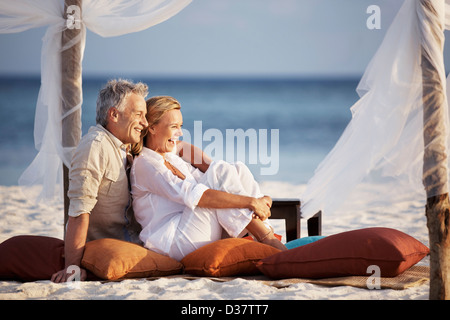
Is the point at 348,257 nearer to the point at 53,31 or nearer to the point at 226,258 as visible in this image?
the point at 226,258

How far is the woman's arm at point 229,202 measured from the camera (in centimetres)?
309

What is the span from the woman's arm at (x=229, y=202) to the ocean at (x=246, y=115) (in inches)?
379

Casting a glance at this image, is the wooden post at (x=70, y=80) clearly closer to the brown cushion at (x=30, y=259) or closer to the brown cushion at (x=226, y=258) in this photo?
the brown cushion at (x=30, y=259)

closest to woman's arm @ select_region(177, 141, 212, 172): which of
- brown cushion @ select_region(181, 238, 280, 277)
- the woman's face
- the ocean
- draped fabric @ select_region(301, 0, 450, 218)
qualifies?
the woman's face

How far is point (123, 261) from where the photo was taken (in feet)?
9.36

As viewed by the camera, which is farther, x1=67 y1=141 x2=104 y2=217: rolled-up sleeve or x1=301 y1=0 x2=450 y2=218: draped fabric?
x1=67 y1=141 x2=104 y2=217: rolled-up sleeve

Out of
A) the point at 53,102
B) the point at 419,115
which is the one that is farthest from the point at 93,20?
the point at 419,115

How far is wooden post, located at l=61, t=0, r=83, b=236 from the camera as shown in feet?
11.7

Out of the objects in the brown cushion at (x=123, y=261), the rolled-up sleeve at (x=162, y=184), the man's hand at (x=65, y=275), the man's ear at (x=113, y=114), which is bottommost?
the man's hand at (x=65, y=275)

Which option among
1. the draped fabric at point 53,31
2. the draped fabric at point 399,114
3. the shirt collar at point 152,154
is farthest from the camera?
the draped fabric at point 53,31

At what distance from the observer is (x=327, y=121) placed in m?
18.5

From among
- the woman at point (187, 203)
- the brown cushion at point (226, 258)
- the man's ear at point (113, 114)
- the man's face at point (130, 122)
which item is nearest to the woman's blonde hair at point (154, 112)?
the woman at point (187, 203)

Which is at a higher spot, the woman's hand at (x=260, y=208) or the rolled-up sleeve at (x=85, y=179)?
the rolled-up sleeve at (x=85, y=179)

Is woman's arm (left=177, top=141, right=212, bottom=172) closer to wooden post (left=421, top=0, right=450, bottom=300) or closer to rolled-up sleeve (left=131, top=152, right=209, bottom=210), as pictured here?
rolled-up sleeve (left=131, top=152, right=209, bottom=210)
